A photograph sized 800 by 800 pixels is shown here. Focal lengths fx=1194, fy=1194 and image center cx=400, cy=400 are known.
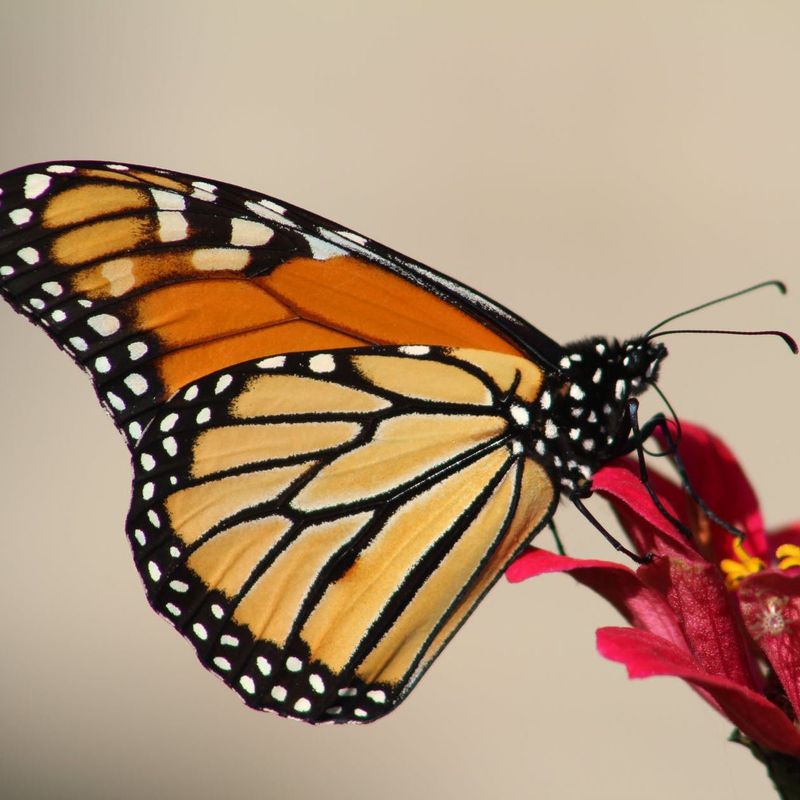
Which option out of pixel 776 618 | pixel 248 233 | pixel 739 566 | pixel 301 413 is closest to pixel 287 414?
pixel 301 413

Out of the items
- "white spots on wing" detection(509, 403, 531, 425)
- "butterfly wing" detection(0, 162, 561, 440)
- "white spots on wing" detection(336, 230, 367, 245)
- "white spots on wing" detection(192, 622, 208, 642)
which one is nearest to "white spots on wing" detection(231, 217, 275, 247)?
"butterfly wing" detection(0, 162, 561, 440)

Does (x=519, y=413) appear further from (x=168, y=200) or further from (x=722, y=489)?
(x=168, y=200)

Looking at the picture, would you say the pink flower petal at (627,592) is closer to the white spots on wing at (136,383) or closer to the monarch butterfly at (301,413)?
the monarch butterfly at (301,413)

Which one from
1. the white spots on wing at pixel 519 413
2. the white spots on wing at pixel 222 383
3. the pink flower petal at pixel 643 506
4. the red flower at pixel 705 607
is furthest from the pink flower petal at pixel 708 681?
the white spots on wing at pixel 222 383

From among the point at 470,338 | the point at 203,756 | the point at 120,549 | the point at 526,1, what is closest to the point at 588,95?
the point at 526,1

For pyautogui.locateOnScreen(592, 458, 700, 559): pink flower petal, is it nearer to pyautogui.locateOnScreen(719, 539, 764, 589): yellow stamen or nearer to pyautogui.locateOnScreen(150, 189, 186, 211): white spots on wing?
pyautogui.locateOnScreen(719, 539, 764, 589): yellow stamen

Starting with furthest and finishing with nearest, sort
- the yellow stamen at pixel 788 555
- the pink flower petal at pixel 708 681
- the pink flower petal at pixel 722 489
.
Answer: the pink flower petal at pixel 722 489 < the yellow stamen at pixel 788 555 < the pink flower petal at pixel 708 681
